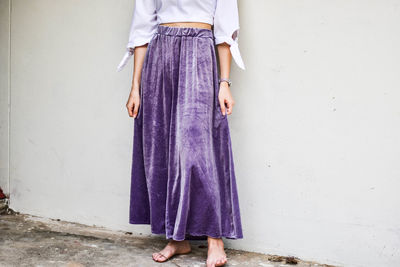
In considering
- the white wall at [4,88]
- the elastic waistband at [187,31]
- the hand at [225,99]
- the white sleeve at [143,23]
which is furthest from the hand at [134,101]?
the white wall at [4,88]

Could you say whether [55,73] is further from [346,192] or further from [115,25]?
[346,192]

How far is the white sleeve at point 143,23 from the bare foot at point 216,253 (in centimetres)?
111

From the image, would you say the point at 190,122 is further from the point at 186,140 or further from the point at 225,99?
the point at 225,99

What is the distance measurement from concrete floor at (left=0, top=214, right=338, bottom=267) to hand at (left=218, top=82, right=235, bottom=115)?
0.79m

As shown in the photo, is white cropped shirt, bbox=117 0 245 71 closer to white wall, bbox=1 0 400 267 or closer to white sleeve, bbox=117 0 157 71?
white sleeve, bbox=117 0 157 71

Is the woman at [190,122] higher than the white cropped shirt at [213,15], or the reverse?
the white cropped shirt at [213,15]

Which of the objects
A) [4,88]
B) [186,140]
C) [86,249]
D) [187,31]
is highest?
[187,31]

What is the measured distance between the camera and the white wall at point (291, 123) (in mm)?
2326

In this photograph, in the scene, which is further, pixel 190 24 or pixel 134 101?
pixel 134 101

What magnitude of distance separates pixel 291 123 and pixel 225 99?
374 mm

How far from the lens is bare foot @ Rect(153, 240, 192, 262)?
254 cm

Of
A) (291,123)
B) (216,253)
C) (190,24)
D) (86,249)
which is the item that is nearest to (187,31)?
(190,24)

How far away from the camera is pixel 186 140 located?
242 centimetres

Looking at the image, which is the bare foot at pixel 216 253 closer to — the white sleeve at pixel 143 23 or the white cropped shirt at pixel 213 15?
the white cropped shirt at pixel 213 15
